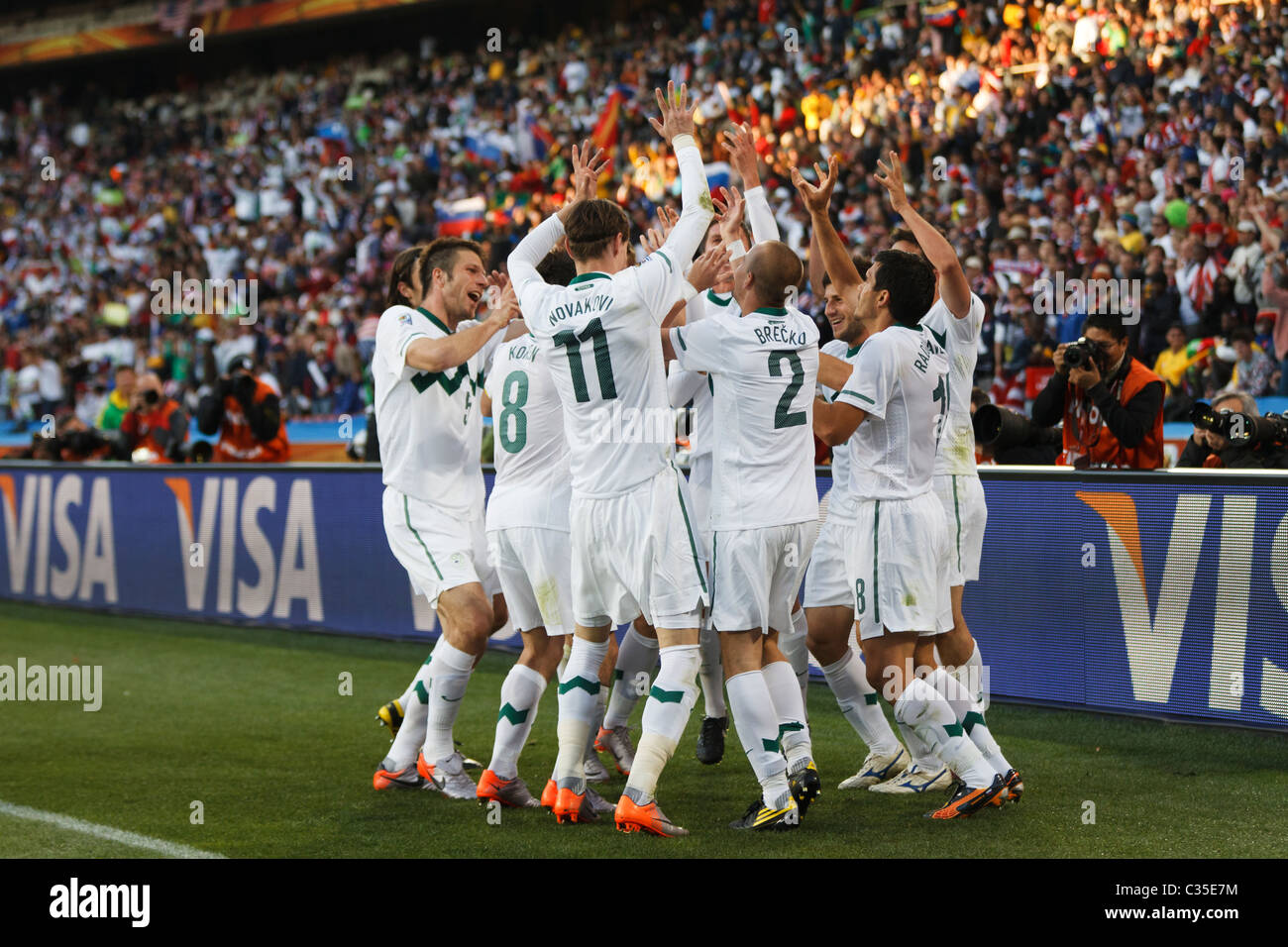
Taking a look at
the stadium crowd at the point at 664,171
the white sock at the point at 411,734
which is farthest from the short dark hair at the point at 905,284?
the stadium crowd at the point at 664,171

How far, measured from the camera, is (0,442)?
2212 cm

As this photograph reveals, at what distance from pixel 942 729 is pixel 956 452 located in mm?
1322

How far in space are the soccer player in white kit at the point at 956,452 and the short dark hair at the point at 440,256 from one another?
5.75ft

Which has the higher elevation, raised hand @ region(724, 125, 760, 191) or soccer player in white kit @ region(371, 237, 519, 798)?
raised hand @ region(724, 125, 760, 191)

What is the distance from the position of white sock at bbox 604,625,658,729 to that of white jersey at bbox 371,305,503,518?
938 millimetres

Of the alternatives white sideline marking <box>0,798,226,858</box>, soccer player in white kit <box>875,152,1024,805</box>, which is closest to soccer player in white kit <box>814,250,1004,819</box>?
soccer player in white kit <box>875,152,1024,805</box>

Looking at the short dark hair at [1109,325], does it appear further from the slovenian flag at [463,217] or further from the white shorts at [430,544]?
the slovenian flag at [463,217]

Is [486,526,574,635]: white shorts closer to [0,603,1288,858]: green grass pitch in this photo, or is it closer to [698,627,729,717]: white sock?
[0,603,1288,858]: green grass pitch

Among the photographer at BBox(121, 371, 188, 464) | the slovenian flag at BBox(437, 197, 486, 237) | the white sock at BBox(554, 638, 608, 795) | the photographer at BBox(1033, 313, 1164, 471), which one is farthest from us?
the slovenian flag at BBox(437, 197, 486, 237)

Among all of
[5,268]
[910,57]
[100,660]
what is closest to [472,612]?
[100,660]

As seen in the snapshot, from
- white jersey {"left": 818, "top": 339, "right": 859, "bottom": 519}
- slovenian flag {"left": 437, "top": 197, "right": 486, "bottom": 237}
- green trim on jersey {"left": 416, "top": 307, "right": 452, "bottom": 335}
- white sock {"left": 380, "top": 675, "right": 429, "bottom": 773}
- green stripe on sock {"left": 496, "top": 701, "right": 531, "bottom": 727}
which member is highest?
slovenian flag {"left": 437, "top": 197, "right": 486, "bottom": 237}

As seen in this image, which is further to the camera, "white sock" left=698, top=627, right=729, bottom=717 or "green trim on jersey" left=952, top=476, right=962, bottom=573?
"white sock" left=698, top=627, right=729, bottom=717

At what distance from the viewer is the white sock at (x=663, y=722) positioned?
5.05 meters

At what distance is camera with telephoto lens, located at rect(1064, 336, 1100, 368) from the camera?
6.75m
